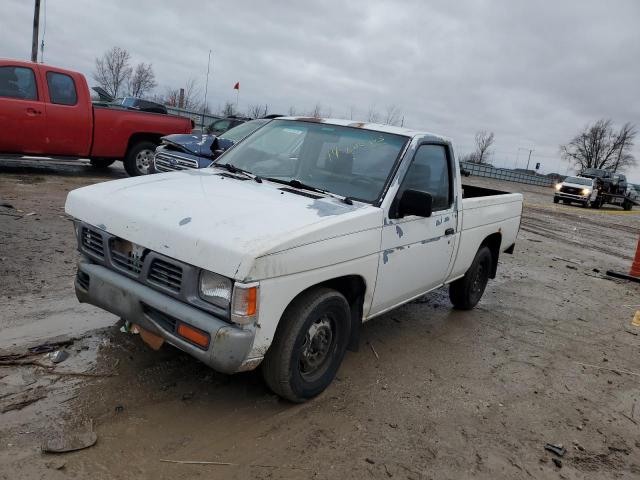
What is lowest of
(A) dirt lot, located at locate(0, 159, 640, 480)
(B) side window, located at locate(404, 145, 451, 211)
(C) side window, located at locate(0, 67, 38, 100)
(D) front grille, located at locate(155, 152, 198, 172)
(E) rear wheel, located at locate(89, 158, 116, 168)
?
(A) dirt lot, located at locate(0, 159, 640, 480)

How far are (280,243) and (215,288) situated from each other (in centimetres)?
43

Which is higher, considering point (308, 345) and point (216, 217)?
point (216, 217)

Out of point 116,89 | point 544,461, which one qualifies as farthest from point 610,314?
point 116,89

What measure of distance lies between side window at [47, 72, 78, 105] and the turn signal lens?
8358 mm

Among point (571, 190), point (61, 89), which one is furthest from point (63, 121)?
point (571, 190)

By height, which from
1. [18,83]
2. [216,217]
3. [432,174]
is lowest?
[216,217]

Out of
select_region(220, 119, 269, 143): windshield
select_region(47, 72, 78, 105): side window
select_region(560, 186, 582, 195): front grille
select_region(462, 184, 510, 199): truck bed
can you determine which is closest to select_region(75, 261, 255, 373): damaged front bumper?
select_region(462, 184, 510, 199): truck bed

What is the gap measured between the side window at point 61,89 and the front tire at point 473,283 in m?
7.93

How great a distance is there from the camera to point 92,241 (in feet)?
11.2

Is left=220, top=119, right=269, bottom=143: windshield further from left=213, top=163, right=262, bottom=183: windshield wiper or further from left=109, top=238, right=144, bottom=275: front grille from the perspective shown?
left=109, top=238, right=144, bottom=275: front grille

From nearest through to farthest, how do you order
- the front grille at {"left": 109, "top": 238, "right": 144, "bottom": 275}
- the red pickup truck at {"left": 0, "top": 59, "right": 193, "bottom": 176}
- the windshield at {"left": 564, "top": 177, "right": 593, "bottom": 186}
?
the front grille at {"left": 109, "top": 238, "right": 144, "bottom": 275} < the red pickup truck at {"left": 0, "top": 59, "right": 193, "bottom": 176} < the windshield at {"left": 564, "top": 177, "right": 593, "bottom": 186}

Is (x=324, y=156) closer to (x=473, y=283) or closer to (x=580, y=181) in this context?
(x=473, y=283)

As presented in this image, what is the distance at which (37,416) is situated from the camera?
2.93m

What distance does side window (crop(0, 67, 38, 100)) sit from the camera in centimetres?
895
